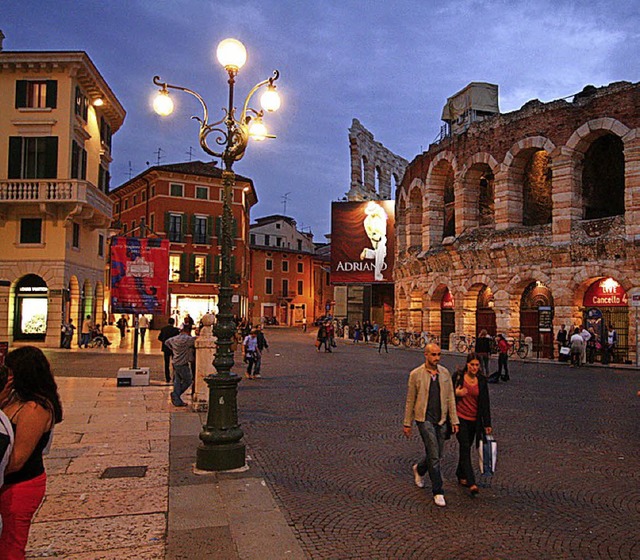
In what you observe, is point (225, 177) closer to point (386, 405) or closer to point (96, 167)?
point (386, 405)

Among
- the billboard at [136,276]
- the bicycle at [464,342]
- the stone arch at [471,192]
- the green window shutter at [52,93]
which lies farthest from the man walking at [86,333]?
the stone arch at [471,192]

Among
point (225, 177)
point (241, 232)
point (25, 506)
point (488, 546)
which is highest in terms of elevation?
point (241, 232)

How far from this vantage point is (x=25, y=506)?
346 cm

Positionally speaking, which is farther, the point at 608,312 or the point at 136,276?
the point at 608,312

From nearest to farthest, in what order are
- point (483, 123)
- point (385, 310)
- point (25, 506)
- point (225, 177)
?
point (25, 506) → point (225, 177) → point (483, 123) → point (385, 310)

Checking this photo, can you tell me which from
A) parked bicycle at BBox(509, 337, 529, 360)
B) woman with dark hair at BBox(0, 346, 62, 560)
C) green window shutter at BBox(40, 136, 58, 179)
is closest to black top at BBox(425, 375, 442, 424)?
woman with dark hair at BBox(0, 346, 62, 560)

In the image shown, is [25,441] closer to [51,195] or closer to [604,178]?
[51,195]

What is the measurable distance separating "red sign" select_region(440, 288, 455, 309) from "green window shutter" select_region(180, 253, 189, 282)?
24.4 m

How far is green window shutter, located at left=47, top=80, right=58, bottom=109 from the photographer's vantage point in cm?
2828

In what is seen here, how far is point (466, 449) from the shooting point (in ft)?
21.9

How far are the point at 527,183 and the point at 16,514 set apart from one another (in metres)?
29.8

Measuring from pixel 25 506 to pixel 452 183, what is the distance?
113ft

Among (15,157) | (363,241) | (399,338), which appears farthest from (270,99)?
(363,241)

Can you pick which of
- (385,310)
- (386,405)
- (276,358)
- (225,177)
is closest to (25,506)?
(225,177)
